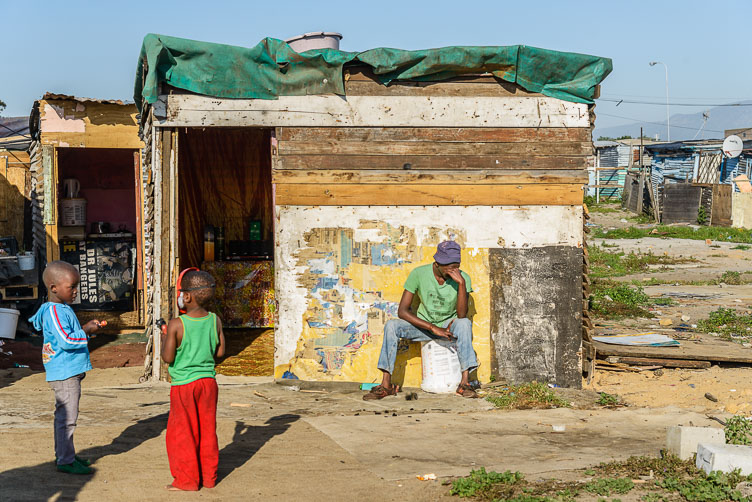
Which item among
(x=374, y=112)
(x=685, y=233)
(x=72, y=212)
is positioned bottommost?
(x=685, y=233)

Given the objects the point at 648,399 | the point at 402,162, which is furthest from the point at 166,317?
the point at 648,399

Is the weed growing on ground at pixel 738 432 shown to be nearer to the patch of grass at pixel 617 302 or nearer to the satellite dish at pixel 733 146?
the patch of grass at pixel 617 302

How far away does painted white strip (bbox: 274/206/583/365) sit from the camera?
8.12 m

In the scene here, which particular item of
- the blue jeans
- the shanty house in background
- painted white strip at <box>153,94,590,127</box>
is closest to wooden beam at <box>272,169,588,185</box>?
painted white strip at <box>153,94,590,127</box>

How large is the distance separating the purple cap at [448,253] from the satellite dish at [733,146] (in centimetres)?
2822

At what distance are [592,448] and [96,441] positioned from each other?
384 cm

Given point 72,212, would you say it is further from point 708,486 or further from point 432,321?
point 708,486

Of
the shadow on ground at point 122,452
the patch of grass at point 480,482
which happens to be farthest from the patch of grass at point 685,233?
the patch of grass at point 480,482

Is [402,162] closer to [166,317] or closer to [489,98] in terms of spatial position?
[489,98]

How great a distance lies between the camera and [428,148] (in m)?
8.14

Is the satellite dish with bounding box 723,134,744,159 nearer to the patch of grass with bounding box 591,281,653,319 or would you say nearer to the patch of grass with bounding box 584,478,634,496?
the patch of grass with bounding box 591,281,653,319

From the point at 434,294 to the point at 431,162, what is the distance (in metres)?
1.44

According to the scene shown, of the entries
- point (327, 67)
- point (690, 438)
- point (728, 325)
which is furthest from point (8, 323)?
point (728, 325)

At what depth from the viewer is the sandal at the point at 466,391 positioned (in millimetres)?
7648
